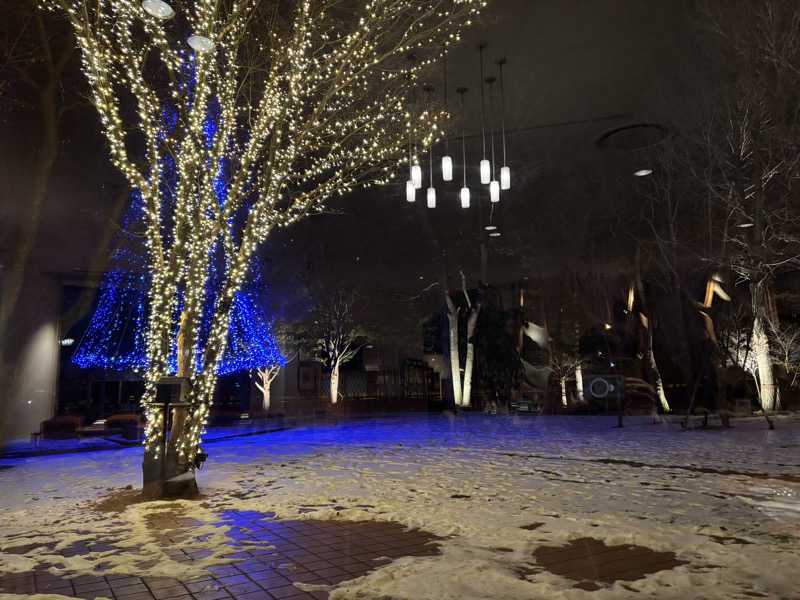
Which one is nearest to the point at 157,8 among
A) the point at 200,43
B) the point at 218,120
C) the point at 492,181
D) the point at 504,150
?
the point at 200,43

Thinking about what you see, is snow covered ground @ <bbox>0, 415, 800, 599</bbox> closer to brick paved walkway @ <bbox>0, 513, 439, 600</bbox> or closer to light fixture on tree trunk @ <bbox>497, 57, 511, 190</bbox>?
brick paved walkway @ <bbox>0, 513, 439, 600</bbox>

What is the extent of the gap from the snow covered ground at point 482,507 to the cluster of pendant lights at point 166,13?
17.6 feet

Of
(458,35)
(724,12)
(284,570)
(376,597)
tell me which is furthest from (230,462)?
(724,12)

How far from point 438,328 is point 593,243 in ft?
35.0

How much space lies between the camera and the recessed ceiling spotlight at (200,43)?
20.8ft

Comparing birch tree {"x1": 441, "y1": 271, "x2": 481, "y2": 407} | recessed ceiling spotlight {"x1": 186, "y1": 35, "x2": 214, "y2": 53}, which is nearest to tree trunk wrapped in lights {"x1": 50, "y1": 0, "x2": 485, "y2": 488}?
recessed ceiling spotlight {"x1": 186, "y1": 35, "x2": 214, "y2": 53}

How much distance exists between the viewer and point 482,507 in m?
5.98

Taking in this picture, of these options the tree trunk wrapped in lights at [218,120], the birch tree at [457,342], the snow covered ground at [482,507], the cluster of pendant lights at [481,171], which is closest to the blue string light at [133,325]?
the snow covered ground at [482,507]

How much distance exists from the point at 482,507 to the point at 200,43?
20.6 feet

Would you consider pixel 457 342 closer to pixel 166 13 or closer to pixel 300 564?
pixel 166 13

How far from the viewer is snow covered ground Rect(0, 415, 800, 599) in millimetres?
3809

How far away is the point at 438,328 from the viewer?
31.9 metres

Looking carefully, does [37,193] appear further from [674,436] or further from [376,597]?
[674,436]

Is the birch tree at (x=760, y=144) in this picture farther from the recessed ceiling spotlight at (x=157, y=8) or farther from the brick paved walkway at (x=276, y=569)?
the brick paved walkway at (x=276, y=569)
